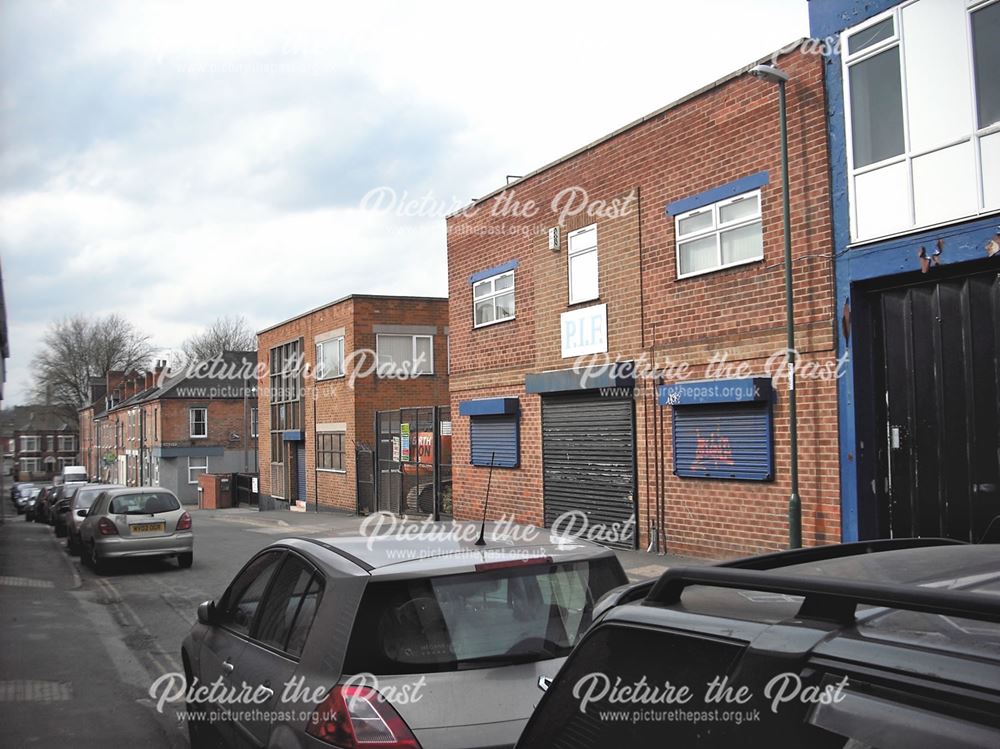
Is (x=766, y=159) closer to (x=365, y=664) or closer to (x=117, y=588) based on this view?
(x=365, y=664)

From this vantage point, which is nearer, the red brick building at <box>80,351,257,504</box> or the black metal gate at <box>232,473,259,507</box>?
the black metal gate at <box>232,473,259,507</box>

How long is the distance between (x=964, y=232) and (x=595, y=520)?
786 cm

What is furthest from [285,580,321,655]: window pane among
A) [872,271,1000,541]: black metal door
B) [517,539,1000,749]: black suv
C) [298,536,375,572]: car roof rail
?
[872,271,1000,541]: black metal door

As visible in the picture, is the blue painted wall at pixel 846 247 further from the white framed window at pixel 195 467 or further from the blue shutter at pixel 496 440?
the white framed window at pixel 195 467

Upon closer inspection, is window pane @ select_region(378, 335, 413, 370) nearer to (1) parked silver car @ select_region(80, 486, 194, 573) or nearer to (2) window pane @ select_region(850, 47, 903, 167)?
(1) parked silver car @ select_region(80, 486, 194, 573)

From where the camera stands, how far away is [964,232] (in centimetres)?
945

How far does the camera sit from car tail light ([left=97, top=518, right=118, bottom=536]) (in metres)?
14.6

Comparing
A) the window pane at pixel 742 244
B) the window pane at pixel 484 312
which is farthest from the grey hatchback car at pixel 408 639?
the window pane at pixel 484 312

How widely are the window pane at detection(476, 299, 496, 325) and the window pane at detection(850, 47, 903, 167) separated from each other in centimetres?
911

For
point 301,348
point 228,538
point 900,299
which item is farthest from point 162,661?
point 301,348

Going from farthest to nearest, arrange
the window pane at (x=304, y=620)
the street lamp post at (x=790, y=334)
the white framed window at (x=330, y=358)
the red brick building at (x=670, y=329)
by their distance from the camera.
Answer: the white framed window at (x=330, y=358)
the red brick building at (x=670, y=329)
the street lamp post at (x=790, y=334)
the window pane at (x=304, y=620)

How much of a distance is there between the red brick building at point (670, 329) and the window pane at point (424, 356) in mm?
10216

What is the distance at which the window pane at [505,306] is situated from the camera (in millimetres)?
17641

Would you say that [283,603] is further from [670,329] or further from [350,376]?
[350,376]
